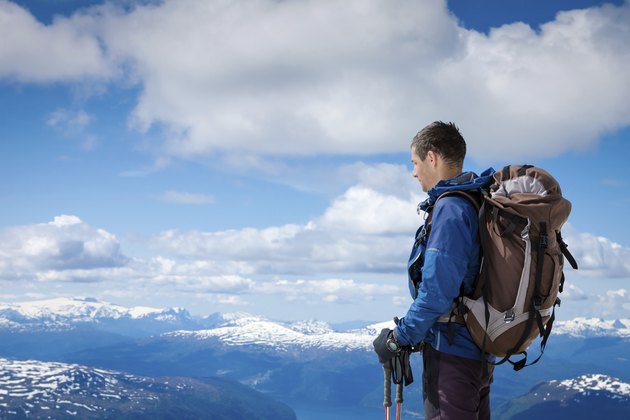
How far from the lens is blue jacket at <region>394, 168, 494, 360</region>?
4.72m

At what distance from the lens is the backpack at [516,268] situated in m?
4.68

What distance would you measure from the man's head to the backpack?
0.58 m

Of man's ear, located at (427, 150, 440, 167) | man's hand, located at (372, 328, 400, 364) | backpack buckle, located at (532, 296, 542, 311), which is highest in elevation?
man's ear, located at (427, 150, 440, 167)

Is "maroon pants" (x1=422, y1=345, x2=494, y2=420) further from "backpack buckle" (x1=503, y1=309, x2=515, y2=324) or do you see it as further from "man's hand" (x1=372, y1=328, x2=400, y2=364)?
"backpack buckle" (x1=503, y1=309, x2=515, y2=324)

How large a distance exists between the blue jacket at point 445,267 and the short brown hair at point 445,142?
36 centimetres

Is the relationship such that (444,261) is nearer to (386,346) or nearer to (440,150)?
(386,346)

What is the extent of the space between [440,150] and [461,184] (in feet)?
1.80

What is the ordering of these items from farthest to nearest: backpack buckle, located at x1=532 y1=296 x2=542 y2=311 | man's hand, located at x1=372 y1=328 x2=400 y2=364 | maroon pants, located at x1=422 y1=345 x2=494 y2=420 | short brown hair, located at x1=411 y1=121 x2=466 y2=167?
short brown hair, located at x1=411 y1=121 x2=466 y2=167 < man's hand, located at x1=372 y1=328 x2=400 y2=364 < maroon pants, located at x1=422 y1=345 x2=494 y2=420 < backpack buckle, located at x1=532 y1=296 x2=542 y2=311

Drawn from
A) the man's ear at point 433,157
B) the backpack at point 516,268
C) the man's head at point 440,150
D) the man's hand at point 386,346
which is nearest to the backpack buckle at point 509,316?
the backpack at point 516,268

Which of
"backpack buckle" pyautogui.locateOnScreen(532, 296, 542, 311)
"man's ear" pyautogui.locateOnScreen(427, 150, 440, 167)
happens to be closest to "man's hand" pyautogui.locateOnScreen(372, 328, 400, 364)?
"backpack buckle" pyautogui.locateOnScreen(532, 296, 542, 311)

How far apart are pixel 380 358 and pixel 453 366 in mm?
762

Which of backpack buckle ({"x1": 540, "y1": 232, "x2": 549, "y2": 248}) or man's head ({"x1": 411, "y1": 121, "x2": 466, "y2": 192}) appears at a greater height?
man's head ({"x1": 411, "y1": 121, "x2": 466, "y2": 192})

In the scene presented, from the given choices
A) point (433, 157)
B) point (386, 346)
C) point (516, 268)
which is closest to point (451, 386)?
point (386, 346)

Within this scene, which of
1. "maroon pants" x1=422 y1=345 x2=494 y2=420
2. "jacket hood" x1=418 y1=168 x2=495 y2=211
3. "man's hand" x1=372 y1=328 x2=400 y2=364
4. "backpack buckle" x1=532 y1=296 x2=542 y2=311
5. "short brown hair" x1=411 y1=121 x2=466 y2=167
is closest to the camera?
"backpack buckle" x1=532 y1=296 x2=542 y2=311
